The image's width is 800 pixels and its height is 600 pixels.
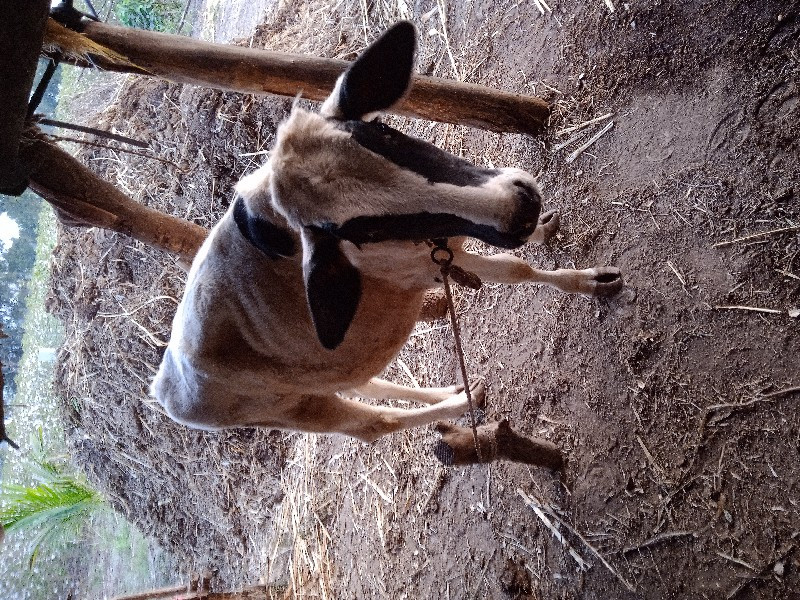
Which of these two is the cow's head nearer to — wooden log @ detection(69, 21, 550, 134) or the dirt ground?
wooden log @ detection(69, 21, 550, 134)

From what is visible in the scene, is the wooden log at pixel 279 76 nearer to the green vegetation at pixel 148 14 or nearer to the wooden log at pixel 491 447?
the wooden log at pixel 491 447

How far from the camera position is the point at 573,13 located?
13.0 feet

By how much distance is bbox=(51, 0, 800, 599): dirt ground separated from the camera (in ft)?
9.02

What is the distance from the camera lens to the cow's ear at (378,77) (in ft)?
7.98

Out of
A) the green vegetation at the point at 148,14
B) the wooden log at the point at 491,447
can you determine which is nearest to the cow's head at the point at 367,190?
the wooden log at the point at 491,447

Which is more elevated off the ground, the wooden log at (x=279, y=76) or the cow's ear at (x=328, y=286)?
the wooden log at (x=279, y=76)

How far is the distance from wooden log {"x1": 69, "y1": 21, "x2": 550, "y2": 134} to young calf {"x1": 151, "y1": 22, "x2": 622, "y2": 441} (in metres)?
0.45

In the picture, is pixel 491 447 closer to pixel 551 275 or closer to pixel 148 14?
pixel 551 275

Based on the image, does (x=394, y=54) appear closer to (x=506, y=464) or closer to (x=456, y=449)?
(x=456, y=449)

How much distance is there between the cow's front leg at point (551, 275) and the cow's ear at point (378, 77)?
104cm

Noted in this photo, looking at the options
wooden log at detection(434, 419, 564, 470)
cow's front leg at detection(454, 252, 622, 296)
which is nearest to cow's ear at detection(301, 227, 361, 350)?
cow's front leg at detection(454, 252, 622, 296)

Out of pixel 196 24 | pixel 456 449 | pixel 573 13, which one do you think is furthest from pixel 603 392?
pixel 196 24

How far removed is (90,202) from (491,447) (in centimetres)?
290

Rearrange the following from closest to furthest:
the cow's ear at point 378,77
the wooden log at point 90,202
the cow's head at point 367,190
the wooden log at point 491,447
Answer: the cow's head at point 367,190 → the cow's ear at point 378,77 → the wooden log at point 90,202 → the wooden log at point 491,447
